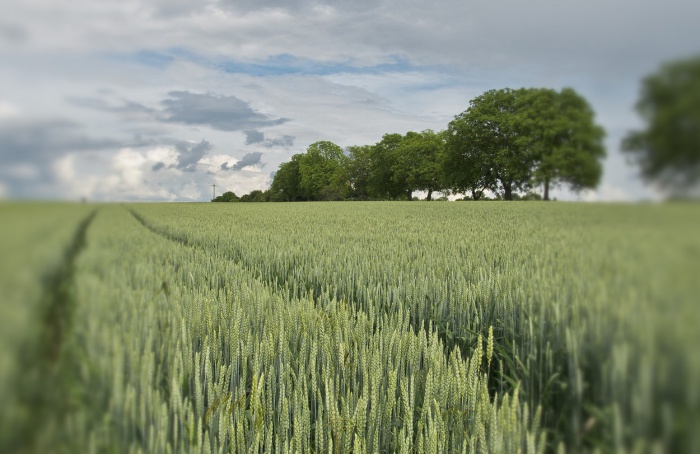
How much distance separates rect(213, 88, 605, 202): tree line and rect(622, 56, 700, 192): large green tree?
107mm

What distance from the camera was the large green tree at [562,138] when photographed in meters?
0.85

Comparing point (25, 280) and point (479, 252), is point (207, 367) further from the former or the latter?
point (479, 252)

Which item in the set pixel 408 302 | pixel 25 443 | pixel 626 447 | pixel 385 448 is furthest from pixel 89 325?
pixel 408 302

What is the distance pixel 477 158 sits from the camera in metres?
8.86

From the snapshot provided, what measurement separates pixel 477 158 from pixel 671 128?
8.51m

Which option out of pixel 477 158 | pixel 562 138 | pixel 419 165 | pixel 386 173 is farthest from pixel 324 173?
pixel 562 138

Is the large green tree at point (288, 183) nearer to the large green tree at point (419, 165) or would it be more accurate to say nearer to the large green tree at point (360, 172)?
the large green tree at point (360, 172)

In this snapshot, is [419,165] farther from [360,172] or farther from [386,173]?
[360,172]

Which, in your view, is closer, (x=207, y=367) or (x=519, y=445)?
(x=519, y=445)

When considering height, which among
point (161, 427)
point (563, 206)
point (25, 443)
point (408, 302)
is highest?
point (563, 206)

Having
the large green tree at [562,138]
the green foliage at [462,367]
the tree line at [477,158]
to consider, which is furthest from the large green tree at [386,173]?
the large green tree at [562,138]

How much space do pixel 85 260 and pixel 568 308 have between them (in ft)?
3.65

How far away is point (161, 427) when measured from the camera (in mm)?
1262

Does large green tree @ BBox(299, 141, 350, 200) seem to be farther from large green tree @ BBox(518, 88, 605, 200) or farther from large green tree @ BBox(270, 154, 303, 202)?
large green tree @ BBox(518, 88, 605, 200)
